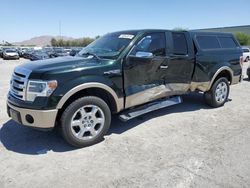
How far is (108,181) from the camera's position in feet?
10.1

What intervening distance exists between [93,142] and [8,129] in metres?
1.90

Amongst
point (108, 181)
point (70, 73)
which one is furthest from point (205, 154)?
point (70, 73)

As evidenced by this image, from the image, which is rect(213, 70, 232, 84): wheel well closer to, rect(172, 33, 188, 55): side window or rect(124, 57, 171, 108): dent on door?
rect(172, 33, 188, 55): side window

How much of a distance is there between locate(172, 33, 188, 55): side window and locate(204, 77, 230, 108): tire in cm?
141

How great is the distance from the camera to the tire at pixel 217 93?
6289mm

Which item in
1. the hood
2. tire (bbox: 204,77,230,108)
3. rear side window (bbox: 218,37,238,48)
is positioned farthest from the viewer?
rear side window (bbox: 218,37,238,48)

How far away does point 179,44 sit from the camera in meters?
5.51

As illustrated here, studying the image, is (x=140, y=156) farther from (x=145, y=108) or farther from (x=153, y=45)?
(x=153, y=45)

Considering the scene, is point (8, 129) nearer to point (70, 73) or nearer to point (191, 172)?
point (70, 73)

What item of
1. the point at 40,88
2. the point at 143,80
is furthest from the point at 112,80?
the point at 40,88

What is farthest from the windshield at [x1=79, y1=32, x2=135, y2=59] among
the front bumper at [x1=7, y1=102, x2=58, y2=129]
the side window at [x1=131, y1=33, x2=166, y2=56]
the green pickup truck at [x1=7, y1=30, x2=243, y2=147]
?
the front bumper at [x1=7, y1=102, x2=58, y2=129]

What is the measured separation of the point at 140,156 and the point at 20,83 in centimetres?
219

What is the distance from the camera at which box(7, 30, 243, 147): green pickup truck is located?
3.67 m

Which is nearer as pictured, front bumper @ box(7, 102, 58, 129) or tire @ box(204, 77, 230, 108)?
front bumper @ box(7, 102, 58, 129)
